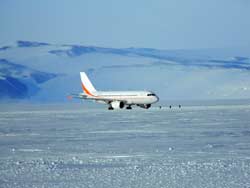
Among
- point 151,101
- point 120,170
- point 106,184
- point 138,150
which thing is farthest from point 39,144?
point 151,101

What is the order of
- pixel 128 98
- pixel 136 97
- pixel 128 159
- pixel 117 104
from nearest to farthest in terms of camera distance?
pixel 128 159, pixel 136 97, pixel 128 98, pixel 117 104

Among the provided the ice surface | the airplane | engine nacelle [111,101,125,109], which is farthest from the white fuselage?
the ice surface

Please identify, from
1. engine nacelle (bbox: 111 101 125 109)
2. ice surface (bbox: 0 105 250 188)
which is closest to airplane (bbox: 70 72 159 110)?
engine nacelle (bbox: 111 101 125 109)

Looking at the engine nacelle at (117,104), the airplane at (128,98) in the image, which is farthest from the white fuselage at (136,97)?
the engine nacelle at (117,104)

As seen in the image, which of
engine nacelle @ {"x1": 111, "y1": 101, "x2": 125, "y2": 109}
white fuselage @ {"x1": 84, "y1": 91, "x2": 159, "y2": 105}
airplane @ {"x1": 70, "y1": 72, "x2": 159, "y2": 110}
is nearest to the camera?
white fuselage @ {"x1": 84, "y1": 91, "x2": 159, "y2": 105}

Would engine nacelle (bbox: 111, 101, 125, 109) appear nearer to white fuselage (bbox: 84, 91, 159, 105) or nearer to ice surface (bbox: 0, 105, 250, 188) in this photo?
white fuselage (bbox: 84, 91, 159, 105)

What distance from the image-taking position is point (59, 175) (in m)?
18.0

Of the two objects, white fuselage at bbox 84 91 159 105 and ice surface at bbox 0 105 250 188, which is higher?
white fuselage at bbox 84 91 159 105

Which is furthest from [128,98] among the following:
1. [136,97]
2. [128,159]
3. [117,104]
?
[128,159]

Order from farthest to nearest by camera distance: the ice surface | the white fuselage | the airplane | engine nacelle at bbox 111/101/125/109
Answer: engine nacelle at bbox 111/101/125/109, the airplane, the white fuselage, the ice surface

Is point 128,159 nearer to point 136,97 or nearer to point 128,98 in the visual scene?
point 136,97

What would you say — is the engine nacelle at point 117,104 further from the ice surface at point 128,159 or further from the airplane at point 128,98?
the ice surface at point 128,159

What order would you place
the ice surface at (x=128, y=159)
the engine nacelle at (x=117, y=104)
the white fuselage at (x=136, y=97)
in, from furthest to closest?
the engine nacelle at (x=117, y=104)
the white fuselage at (x=136, y=97)
the ice surface at (x=128, y=159)

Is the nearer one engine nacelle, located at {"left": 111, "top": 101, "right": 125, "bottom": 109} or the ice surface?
the ice surface
